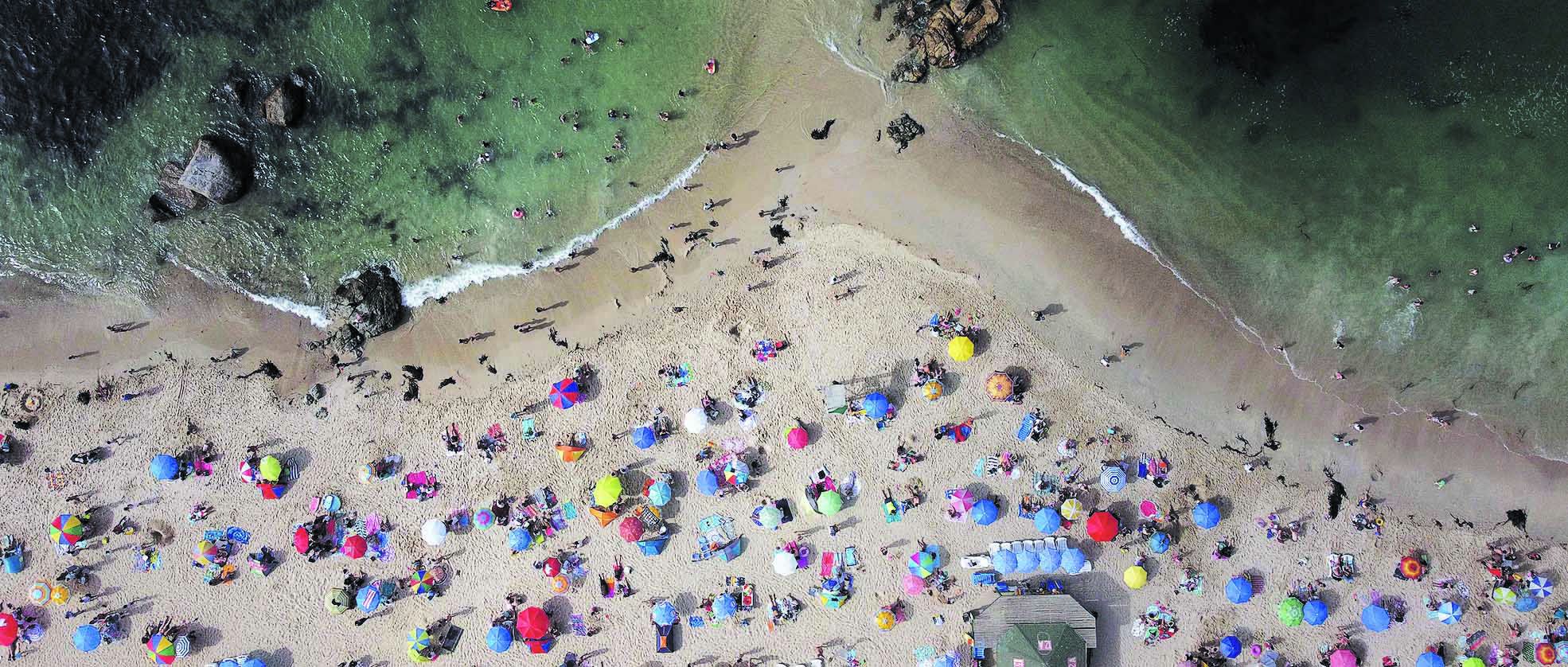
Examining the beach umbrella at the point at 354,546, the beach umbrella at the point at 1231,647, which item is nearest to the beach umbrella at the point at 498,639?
the beach umbrella at the point at 354,546

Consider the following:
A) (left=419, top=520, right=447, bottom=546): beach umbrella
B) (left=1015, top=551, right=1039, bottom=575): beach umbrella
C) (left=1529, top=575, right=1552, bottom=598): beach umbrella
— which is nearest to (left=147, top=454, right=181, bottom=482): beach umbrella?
(left=419, top=520, right=447, bottom=546): beach umbrella

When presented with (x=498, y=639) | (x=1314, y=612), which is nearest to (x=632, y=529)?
(x=498, y=639)

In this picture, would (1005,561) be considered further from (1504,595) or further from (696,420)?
(1504,595)

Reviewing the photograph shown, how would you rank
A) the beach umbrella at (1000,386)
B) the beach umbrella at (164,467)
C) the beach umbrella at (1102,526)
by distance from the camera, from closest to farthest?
the beach umbrella at (1000,386)
the beach umbrella at (1102,526)
the beach umbrella at (164,467)

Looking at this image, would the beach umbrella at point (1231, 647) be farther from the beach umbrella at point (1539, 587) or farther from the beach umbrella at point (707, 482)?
the beach umbrella at point (707, 482)

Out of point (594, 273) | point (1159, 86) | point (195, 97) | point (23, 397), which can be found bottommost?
point (23, 397)

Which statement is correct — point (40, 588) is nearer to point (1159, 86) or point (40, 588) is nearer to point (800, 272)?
point (800, 272)

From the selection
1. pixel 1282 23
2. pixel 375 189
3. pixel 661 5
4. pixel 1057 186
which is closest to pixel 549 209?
pixel 375 189
